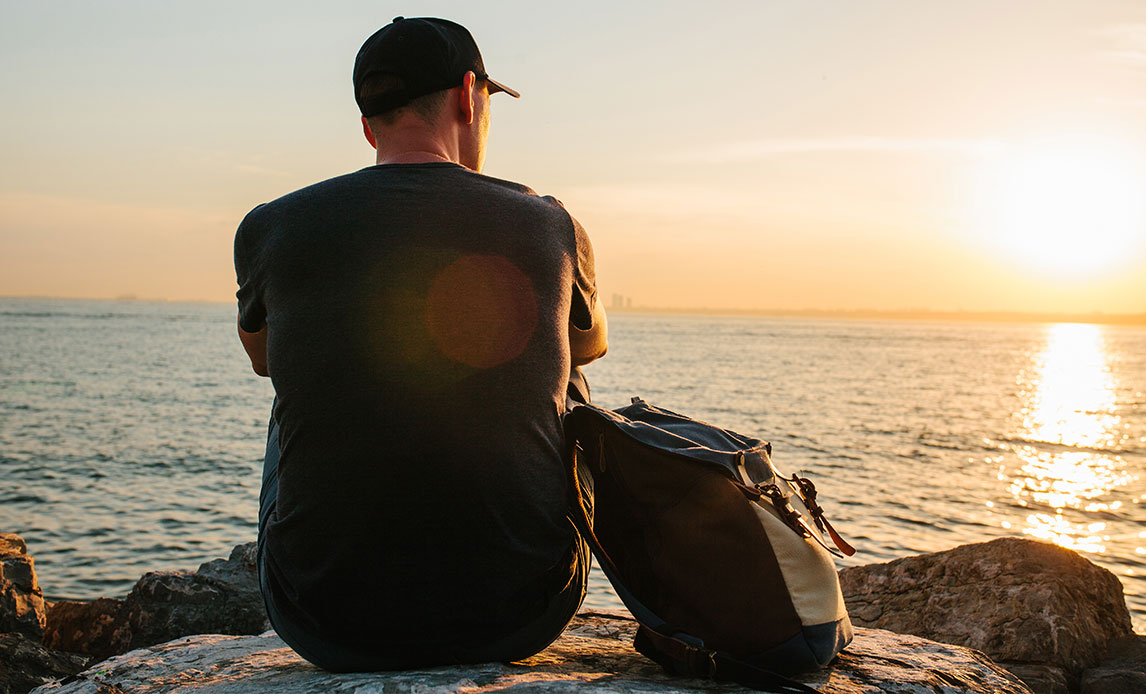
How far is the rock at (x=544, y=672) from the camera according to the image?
229 cm

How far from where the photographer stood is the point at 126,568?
9141 millimetres

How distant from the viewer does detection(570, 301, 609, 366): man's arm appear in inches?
103

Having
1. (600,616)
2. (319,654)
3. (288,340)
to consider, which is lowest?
(600,616)

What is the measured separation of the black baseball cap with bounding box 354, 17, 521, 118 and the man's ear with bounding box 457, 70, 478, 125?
0.06 feet

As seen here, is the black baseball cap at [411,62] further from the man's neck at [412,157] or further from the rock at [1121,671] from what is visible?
the rock at [1121,671]

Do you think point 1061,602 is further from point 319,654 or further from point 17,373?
point 17,373

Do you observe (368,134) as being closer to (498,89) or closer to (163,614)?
(498,89)

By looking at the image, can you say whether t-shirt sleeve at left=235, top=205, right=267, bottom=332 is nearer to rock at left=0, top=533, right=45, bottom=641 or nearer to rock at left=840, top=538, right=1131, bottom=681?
rock at left=840, top=538, right=1131, bottom=681

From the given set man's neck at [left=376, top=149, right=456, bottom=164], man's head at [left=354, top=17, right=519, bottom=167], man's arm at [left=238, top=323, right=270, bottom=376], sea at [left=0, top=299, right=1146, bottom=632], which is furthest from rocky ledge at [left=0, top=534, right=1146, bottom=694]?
sea at [left=0, top=299, right=1146, bottom=632]

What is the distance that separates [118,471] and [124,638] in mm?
9550

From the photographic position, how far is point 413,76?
245 centimetres

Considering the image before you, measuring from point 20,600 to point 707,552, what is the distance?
5854 millimetres

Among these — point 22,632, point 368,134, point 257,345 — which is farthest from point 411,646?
point 22,632

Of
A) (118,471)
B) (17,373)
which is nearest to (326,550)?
(118,471)
